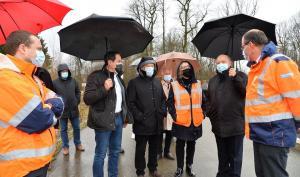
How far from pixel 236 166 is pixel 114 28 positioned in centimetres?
295

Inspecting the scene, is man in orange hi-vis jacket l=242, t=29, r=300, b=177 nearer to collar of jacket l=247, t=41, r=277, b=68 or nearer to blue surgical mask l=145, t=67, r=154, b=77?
collar of jacket l=247, t=41, r=277, b=68

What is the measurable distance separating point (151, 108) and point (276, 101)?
8.15ft

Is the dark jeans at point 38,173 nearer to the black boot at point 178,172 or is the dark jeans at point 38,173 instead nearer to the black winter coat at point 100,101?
the black winter coat at point 100,101

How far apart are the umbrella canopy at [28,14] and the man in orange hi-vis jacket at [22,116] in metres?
0.63

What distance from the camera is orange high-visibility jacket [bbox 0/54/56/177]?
2.76m

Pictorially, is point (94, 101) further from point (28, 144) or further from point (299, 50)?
point (299, 50)

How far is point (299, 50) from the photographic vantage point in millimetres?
42750

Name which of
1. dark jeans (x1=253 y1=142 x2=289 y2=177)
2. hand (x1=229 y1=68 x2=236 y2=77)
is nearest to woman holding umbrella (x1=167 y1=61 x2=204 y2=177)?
hand (x1=229 y1=68 x2=236 y2=77)

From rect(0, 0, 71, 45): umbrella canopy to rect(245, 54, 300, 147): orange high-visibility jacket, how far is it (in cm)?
247

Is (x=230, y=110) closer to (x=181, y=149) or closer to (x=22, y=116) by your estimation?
(x=181, y=149)

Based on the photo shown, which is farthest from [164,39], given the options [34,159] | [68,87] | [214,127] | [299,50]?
[34,159]

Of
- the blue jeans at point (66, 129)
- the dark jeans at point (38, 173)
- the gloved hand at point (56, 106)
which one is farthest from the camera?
the blue jeans at point (66, 129)

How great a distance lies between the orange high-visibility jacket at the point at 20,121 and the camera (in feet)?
9.07

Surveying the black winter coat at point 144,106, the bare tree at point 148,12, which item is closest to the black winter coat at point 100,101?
the black winter coat at point 144,106
